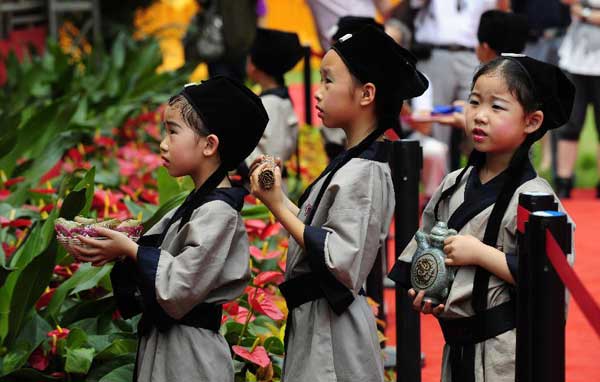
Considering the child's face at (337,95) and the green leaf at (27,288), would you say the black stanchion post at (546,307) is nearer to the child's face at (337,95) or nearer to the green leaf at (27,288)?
the child's face at (337,95)

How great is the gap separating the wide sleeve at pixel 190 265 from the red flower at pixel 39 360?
0.85 metres

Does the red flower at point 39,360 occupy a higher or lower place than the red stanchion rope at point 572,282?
lower

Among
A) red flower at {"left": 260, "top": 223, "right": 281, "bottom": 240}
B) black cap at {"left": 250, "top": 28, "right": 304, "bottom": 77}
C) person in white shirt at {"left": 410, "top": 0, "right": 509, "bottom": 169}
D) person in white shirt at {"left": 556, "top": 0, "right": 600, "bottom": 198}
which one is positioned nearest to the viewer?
red flower at {"left": 260, "top": 223, "right": 281, "bottom": 240}

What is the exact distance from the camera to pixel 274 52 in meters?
6.54

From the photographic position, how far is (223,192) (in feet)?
12.6

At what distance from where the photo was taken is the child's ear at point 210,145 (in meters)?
3.84

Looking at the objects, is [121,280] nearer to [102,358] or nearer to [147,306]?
[147,306]

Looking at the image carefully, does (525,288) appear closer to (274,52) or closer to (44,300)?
(44,300)

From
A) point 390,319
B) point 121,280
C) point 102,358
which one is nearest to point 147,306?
point 121,280

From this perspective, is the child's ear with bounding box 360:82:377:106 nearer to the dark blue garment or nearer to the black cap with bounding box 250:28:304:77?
the black cap with bounding box 250:28:304:77

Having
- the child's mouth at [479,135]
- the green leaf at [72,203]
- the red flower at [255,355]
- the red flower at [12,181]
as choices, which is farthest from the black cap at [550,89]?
the red flower at [12,181]

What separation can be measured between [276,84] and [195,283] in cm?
305

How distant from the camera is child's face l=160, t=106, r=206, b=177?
3830mm

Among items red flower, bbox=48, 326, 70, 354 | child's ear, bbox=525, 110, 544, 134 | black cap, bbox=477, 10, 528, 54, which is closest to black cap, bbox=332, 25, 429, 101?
child's ear, bbox=525, 110, 544, 134
